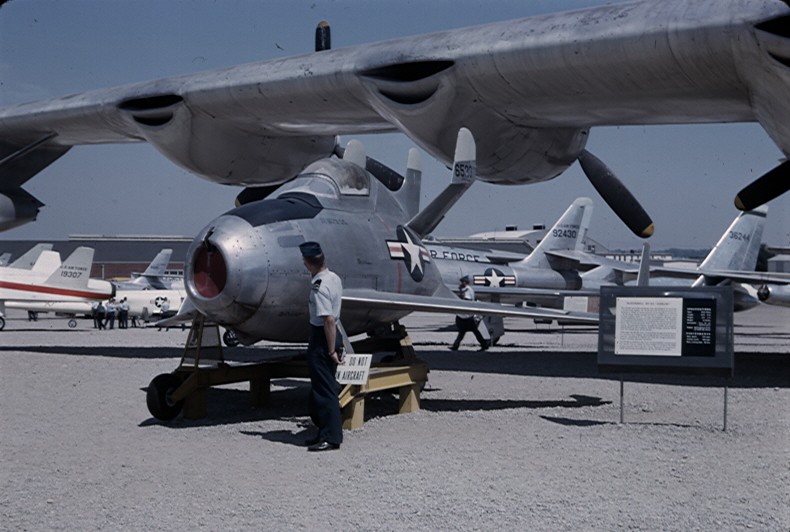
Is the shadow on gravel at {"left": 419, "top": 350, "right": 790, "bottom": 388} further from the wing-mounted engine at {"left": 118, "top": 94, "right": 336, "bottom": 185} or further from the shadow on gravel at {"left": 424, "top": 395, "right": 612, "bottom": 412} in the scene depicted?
the wing-mounted engine at {"left": 118, "top": 94, "right": 336, "bottom": 185}

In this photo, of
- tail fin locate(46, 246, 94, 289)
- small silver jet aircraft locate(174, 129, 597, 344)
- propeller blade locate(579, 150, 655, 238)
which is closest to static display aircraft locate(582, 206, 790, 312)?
propeller blade locate(579, 150, 655, 238)

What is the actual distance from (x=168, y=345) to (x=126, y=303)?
39.1 feet

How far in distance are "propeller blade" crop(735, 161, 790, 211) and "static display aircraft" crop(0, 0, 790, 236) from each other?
13mm

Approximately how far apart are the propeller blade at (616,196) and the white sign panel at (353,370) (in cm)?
645

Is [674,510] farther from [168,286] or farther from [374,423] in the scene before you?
[168,286]

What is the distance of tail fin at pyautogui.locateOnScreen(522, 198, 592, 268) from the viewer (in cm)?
2958

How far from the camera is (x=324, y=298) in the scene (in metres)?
7.21

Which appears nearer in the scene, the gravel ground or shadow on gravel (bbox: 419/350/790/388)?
the gravel ground

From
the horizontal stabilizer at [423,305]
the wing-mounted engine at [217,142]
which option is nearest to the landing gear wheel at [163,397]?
the horizontal stabilizer at [423,305]

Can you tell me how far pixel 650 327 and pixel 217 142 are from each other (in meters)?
9.08

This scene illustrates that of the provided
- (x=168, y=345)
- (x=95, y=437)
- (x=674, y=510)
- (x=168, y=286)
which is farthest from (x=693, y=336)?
(x=168, y=286)

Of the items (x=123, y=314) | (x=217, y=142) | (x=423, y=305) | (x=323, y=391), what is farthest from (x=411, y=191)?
(x=123, y=314)

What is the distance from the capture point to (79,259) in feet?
97.5

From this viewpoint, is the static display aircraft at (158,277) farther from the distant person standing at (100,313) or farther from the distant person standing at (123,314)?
the distant person standing at (100,313)
